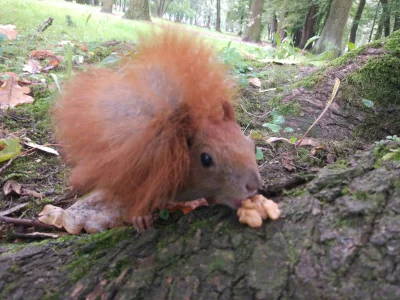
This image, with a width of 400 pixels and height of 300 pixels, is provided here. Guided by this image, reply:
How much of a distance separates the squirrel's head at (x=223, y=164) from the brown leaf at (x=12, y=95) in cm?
245

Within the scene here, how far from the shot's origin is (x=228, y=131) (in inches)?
63.8

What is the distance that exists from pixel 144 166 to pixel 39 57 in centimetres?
415

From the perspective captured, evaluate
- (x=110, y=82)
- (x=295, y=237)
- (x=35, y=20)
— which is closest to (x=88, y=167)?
(x=110, y=82)

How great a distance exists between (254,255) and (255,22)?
1953cm

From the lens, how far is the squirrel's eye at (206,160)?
5.16 feet

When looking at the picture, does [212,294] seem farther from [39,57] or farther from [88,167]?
[39,57]

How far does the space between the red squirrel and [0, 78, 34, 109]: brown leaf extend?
78.5 inches

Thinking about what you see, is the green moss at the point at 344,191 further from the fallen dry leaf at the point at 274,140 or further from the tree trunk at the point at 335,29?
the tree trunk at the point at 335,29

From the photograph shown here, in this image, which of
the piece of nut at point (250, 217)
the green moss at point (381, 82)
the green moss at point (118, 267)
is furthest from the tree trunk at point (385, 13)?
the green moss at point (118, 267)

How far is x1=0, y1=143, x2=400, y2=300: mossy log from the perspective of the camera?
1.17 m

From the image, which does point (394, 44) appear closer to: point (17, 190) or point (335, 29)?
point (17, 190)

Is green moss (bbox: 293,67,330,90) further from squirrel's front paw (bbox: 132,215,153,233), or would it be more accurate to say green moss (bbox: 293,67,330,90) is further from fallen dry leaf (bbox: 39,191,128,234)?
squirrel's front paw (bbox: 132,215,153,233)

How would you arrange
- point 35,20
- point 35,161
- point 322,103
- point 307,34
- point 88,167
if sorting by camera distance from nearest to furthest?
1. point 88,167
2. point 35,161
3. point 322,103
4. point 35,20
5. point 307,34

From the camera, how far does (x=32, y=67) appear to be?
13.8 feet
